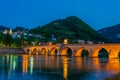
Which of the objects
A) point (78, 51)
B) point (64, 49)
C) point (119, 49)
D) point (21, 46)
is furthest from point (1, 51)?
point (119, 49)

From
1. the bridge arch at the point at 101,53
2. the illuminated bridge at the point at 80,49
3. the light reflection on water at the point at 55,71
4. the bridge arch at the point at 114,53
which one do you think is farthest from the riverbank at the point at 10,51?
the light reflection on water at the point at 55,71

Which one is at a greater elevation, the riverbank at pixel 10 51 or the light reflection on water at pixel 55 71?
the riverbank at pixel 10 51

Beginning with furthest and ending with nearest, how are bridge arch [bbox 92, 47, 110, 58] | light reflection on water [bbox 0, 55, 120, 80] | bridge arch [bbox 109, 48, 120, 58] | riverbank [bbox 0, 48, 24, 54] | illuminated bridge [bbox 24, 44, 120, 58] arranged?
riverbank [bbox 0, 48, 24, 54] < bridge arch [bbox 92, 47, 110, 58] < illuminated bridge [bbox 24, 44, 120, 58] < bridge arch [bbox 109, 48, 120, 58] < light reflection on water [bbox 0, 55, 120, 80]

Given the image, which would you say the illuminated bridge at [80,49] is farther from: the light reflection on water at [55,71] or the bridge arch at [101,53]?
the light reflection on water at [55,71]

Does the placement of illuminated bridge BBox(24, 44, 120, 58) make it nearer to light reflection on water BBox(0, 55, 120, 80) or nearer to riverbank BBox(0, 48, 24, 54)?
riverbank BBox(0, 48, 24, 54)

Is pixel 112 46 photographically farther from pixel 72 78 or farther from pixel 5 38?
pixel 5 38

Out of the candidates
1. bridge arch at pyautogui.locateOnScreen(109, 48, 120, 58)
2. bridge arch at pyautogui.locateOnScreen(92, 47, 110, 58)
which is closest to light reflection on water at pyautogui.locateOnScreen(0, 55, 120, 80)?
bridge arch at pyautogui.locateOnScreen(109, 48, 120, 58)

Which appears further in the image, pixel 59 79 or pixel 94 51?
pixel 94 51

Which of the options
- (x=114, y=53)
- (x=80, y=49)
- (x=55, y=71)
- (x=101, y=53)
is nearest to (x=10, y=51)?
(x=101, y=53)

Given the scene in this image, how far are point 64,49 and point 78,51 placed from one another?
38.7 feet

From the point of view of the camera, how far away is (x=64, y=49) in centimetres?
13062

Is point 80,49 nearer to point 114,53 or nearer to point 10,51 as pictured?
point 114,53

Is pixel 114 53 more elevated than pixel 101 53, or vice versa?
pixel 114 53

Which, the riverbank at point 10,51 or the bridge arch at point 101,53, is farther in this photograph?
the riverbank at point 10,51
